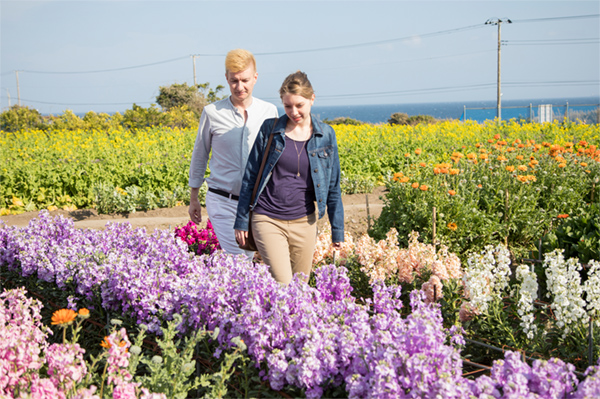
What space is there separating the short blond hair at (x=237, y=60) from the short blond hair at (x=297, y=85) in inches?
17.4

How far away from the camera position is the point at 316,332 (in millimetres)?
2203

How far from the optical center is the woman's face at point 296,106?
306cm

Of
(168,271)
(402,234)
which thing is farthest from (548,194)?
(168,271)

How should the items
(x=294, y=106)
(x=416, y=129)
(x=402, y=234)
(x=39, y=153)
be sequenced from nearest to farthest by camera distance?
(x=294, y=106), (x=402, y=234), (x=39, y=153), (x=416, y=129)

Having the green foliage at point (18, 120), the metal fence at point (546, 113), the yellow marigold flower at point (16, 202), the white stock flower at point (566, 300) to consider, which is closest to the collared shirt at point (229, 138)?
the white stock flower at point (566, 300)

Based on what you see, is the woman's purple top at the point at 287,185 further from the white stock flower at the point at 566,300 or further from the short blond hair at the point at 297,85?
the white stock flower at the point at 566,300

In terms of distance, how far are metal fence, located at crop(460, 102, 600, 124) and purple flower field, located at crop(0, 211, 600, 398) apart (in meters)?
17.1

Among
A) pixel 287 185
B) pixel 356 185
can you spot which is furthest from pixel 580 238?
pixel 356 185

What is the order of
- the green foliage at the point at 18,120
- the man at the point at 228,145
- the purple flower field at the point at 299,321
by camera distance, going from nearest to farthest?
the purple flower field at the point at 299,321
the man at the point at 228,145
the green foliage at the point at 18,120

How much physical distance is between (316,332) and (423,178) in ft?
13.4

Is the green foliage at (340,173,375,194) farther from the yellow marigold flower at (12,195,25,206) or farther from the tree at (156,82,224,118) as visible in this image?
the tree at (156,82,224,118)

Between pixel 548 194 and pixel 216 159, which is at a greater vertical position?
pixel 216 159

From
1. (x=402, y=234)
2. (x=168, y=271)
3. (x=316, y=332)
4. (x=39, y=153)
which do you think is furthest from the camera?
(x=39, y=153)

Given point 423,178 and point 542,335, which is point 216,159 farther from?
point 423,178
